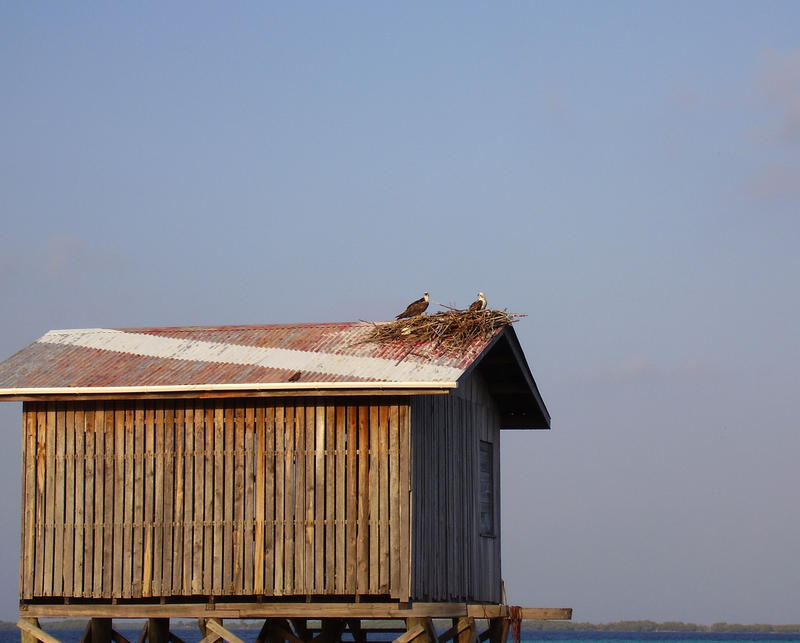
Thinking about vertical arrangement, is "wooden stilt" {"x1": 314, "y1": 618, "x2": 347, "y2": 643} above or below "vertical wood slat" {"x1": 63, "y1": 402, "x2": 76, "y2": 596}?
below

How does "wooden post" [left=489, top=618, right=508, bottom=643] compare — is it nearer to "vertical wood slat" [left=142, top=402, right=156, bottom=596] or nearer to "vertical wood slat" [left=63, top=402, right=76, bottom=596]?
"vertical wood slat" [left=142, top=402, right=156, bottom=596]

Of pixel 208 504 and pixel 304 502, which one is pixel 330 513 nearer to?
pixel 304 502

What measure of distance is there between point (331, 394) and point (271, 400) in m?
1.40

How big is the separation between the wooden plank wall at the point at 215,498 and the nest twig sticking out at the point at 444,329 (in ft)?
5.39

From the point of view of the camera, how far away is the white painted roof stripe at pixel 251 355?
19.2 meters

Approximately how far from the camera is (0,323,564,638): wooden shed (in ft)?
63.1

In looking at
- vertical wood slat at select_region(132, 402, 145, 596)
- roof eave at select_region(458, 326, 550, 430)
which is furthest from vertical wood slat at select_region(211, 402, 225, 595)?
roof eave at select_region(458, 326, 550, 430)

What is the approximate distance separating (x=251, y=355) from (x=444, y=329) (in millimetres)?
3092

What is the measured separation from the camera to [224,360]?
817 inches

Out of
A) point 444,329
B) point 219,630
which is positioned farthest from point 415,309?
point 219,630

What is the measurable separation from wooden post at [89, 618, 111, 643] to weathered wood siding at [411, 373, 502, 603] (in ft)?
19.0

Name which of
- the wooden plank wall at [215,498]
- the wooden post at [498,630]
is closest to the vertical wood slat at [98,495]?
the wooden plank wall at [215,498]

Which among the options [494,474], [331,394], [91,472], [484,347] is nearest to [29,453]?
[91,472]

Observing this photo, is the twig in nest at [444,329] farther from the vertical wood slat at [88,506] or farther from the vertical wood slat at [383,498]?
the vertical wood slat at [88,506]
